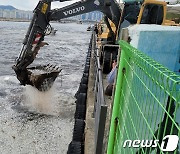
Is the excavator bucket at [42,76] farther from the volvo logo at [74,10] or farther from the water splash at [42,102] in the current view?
the volvo logo at [74,10]

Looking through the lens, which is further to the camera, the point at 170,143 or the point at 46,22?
the point at 46,22

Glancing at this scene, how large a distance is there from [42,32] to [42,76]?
1.72m

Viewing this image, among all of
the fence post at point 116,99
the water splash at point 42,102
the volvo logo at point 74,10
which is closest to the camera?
the fence post at point 116,99

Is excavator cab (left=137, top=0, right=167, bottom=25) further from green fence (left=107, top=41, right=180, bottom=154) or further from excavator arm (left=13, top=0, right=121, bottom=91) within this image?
green fence (left=107, top=41, right=180, bottom=154)

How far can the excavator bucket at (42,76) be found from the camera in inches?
356

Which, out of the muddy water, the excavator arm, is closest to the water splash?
the muddy water

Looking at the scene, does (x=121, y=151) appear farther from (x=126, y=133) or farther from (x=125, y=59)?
(x=125, y=59)

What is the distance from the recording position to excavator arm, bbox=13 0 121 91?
29.8 feet

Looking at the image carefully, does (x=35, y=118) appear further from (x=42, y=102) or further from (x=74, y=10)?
(x=74, y=10)

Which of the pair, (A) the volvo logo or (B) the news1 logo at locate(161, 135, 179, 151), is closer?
(B) the news1 logo at locate(161, 135, 179, 151)

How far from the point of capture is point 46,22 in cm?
998

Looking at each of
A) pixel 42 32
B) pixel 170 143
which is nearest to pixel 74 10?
pixel 42 32

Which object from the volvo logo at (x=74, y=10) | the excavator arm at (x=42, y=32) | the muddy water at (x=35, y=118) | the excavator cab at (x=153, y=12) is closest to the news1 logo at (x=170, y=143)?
the muddy water at (x=35, y=118)

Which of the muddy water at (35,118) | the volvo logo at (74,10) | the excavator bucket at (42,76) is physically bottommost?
the muddy water at (35,118)
